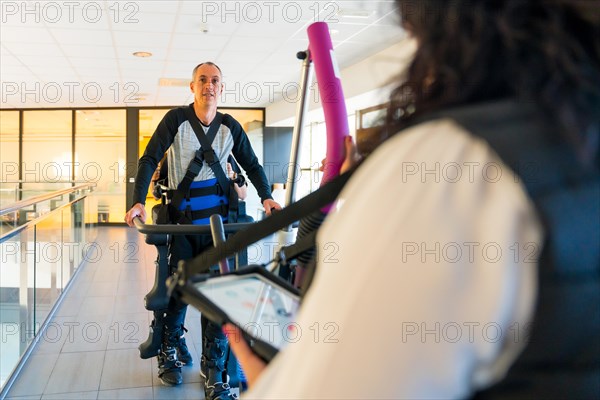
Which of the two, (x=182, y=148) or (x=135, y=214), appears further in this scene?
(x=182, y=148)

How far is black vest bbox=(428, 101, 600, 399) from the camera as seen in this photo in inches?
15.6

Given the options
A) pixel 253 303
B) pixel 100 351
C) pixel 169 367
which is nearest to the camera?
pixel 253 303

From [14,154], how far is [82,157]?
1.64 meters

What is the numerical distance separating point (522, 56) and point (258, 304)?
0.50 metres

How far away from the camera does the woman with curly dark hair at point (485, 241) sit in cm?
40

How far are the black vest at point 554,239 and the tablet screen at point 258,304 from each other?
14.4 inches

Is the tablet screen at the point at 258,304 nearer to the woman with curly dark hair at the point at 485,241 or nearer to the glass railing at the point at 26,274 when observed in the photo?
the woman with curly dark hair at the point at 485,241

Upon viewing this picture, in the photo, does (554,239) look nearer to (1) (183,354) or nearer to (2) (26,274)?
(1) (183,354)

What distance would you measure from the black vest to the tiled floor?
2.69 meters

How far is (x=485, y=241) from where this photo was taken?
15.6 inches

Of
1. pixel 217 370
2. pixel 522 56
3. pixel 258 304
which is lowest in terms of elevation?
pixel 217 370

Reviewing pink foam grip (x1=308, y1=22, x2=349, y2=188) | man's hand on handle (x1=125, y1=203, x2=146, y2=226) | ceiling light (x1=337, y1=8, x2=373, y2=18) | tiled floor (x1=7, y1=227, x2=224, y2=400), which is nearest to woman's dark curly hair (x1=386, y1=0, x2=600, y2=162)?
pink foam grip (x1=308, y1=22, x2=349, y2=188)

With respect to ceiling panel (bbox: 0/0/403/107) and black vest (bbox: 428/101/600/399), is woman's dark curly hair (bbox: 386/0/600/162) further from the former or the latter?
ceiling panel (bbox: 0/0/403/107)

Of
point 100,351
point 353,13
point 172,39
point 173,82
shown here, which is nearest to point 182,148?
point 100,351
